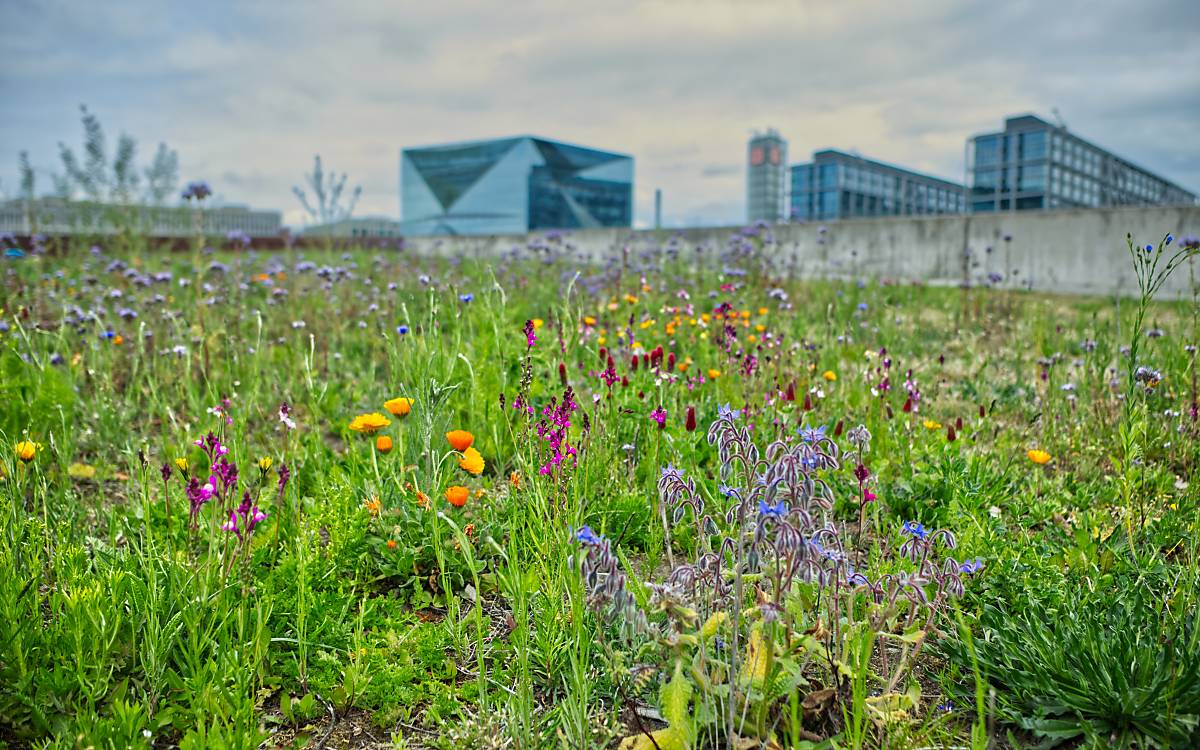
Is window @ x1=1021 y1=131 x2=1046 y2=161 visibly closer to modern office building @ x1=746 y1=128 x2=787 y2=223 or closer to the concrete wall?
modern office building @ x1=746 y1=128 x2=787 y2=223

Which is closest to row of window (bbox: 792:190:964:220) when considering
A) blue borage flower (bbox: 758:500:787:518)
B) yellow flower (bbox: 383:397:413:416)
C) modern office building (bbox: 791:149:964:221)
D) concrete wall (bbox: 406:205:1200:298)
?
modern office building (bbox: 791:149:964:221)

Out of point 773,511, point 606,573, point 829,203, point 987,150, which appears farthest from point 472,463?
point 987,150

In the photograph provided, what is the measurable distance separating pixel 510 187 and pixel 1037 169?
3258 centimetres

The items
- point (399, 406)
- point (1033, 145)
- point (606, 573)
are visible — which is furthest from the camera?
point (1033, 145)

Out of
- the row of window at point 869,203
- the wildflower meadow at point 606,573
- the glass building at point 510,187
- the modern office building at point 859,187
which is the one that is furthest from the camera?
the glass building at point 510,187

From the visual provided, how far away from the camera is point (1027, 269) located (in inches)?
377

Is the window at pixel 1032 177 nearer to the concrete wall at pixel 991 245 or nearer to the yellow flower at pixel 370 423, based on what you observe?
the concrete wall at pixel 991 245

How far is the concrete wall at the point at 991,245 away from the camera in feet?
27.9

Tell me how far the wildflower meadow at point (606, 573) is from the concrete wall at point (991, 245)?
491cm

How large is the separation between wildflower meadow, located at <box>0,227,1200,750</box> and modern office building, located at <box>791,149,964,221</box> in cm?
3861

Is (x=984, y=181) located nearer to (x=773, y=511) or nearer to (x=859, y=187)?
(x=859, y=187)

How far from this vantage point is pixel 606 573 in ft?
4.89

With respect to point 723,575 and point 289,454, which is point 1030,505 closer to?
point 723,575

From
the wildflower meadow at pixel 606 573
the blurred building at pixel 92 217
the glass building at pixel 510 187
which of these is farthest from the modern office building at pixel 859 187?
the wildflower meadow at pixel 606 573
